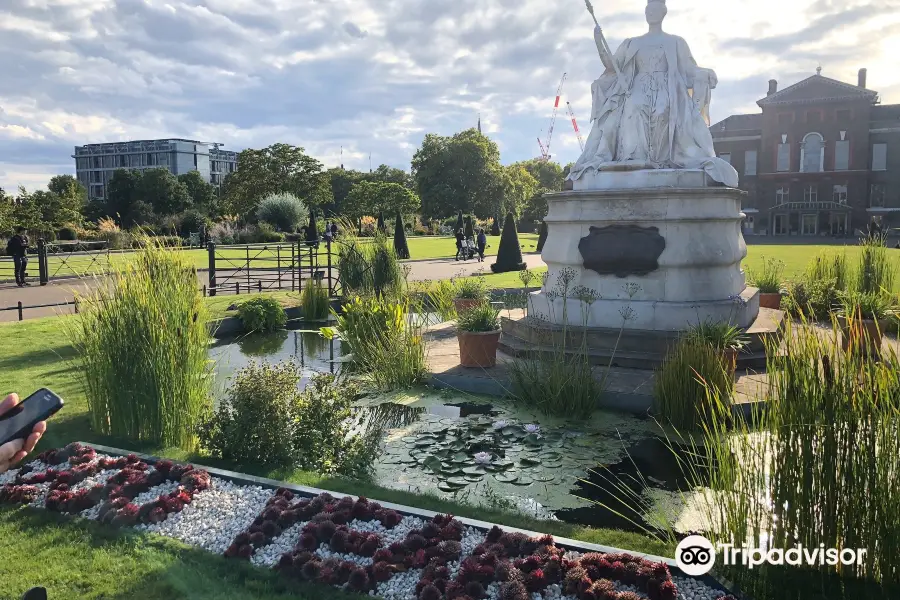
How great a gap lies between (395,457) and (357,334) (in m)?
3.08

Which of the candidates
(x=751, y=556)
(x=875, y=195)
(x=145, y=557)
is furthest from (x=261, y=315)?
(x=875, y=195)

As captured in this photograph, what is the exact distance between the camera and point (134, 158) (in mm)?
107562

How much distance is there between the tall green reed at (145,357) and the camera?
4926mm

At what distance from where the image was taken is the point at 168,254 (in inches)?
225

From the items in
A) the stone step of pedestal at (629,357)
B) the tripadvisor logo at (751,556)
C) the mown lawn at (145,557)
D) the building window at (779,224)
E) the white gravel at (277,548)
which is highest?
→ the building window at (779,224)

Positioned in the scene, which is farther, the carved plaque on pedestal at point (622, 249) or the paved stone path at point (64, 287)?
the paved stone path at point (64, 287)

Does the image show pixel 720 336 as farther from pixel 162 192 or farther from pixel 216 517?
pixel 162 192

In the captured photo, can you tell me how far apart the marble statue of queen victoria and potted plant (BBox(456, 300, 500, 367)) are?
94.9 inches

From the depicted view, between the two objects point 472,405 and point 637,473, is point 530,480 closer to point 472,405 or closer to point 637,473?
point 637,473

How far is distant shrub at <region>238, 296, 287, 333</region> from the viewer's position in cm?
1066

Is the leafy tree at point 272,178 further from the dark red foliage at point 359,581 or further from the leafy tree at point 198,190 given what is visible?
the dark red foliage at point 359,581

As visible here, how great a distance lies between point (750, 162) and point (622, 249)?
5722 centimetres

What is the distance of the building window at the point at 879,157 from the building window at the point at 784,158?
6220 mm

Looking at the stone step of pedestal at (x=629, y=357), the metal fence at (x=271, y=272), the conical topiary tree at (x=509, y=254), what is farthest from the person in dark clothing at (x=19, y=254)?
the stone step of pedestal at (x=629, y=357)
